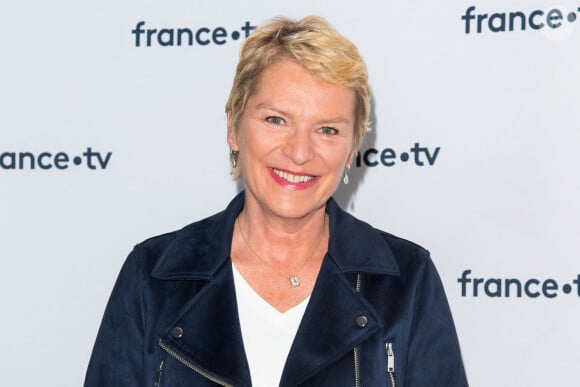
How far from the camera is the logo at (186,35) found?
3.03m

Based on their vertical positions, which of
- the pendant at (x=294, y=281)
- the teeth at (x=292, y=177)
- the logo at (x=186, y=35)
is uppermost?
the logo at (x=186, y=35)

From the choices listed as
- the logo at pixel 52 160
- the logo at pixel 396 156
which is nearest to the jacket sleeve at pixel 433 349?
the logo at pixel 396 156

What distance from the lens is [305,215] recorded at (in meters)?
2.27

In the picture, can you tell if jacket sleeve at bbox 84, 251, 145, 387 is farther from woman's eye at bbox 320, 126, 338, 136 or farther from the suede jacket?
woman's eye at bbox 320, 126, 338, 136

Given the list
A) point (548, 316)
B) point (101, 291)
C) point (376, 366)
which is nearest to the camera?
point (376, 366)

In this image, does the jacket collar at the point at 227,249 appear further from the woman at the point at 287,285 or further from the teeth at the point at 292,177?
the teeth at the point at 292,177

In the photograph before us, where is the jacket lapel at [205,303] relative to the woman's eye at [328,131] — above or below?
Answer: below

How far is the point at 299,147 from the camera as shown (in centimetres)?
218

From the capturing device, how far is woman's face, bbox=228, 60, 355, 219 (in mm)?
2188

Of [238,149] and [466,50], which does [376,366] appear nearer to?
[238,149]

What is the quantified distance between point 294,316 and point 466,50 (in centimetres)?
96

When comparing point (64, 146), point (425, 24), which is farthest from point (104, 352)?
point (425, 24)

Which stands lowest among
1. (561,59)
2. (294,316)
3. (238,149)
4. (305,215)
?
(294,316)

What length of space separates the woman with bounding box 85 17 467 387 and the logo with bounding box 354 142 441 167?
20.9 inches
